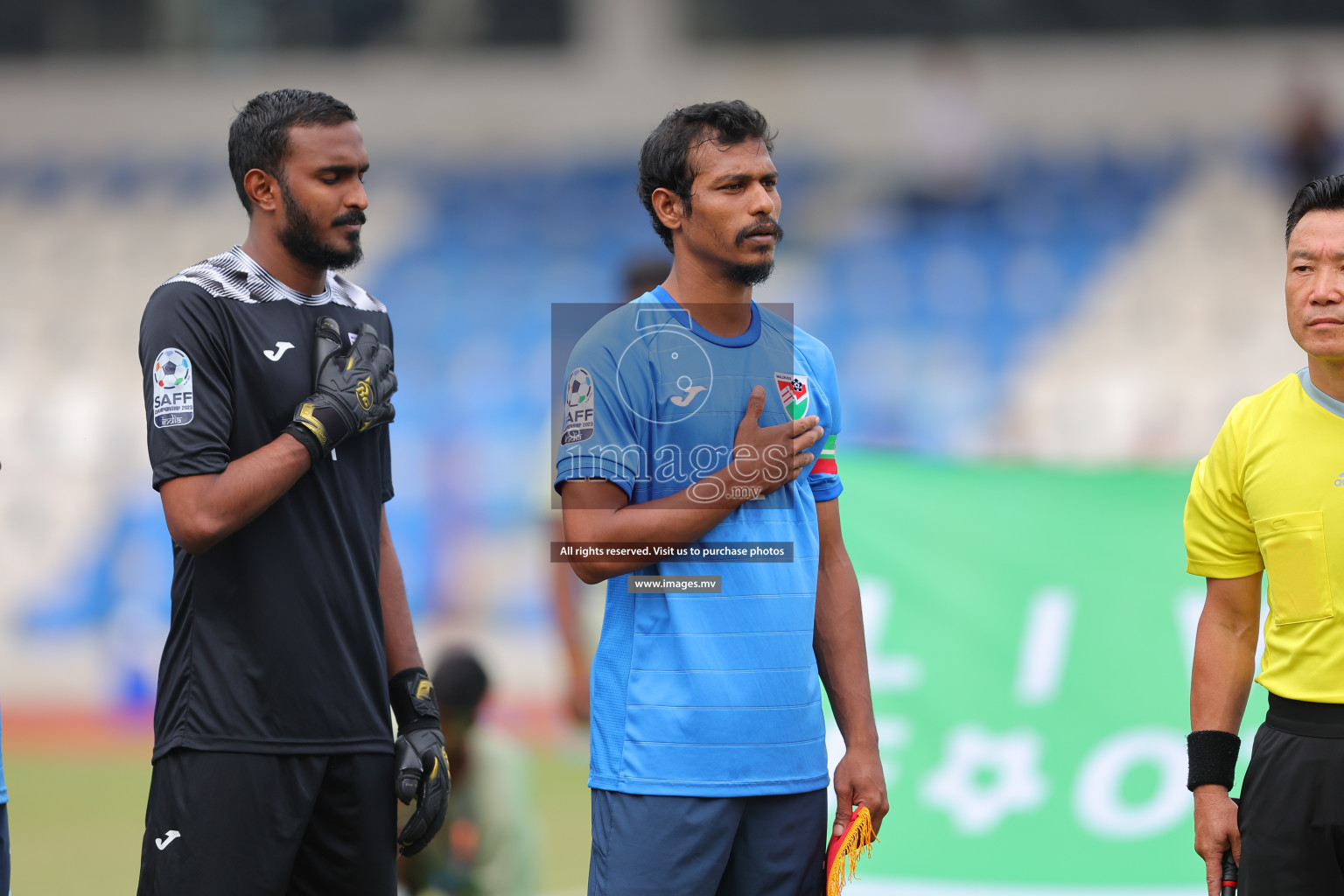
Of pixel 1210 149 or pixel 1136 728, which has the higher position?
pixel 1210 149

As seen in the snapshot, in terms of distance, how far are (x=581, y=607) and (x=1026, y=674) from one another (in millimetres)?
1403

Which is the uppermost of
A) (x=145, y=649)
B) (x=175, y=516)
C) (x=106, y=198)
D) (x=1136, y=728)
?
(x=106, y=198)

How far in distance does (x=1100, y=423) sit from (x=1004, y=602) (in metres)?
4.95

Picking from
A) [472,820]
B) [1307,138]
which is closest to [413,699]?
[472,820]

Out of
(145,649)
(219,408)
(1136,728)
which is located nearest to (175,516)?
(219,408)

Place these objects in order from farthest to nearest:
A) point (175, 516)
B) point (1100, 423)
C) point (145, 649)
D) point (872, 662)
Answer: point (1100, 423) → point (145, 649) → point (872, 662) → point (175, 516)

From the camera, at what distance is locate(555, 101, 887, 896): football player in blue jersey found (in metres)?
2.17

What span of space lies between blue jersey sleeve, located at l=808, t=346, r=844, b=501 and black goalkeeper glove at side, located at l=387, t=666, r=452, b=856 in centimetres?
81

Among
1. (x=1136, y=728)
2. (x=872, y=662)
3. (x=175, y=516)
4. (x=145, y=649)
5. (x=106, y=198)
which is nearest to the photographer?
(x=175, y=516)

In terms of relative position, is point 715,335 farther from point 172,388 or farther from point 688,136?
point 172,388

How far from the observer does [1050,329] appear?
9.67 m

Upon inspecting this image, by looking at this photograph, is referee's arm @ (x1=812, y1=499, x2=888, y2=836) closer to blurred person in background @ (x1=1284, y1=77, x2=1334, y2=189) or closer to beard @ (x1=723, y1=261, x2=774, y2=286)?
beard @ (x1=723, y1=261, x2=774, y2=286)

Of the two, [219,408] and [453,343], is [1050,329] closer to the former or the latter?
[453,343]

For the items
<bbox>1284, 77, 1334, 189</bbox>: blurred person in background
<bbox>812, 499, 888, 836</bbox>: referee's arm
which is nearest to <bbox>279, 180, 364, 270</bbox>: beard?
<bbox>812, 499, 888, 836</bbox>: referee's arm
